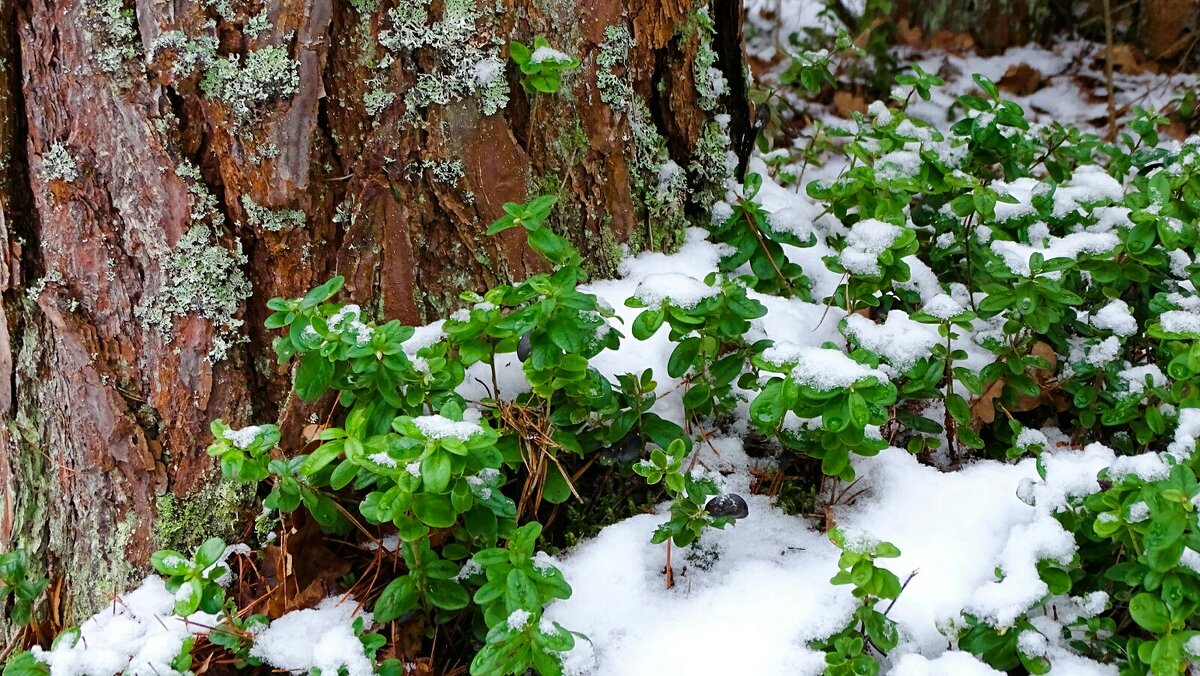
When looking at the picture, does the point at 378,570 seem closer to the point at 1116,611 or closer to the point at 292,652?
the point at 292,652

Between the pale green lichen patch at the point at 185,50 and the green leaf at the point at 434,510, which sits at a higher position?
the pale green lichen patch at the point at 185,50

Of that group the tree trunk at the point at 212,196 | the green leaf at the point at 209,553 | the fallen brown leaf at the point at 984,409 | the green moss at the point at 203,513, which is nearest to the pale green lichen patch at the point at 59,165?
the tree trunk at the point at 212,196

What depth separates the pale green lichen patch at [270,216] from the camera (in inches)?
68.6

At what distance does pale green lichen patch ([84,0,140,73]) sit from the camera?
1623 millimetres

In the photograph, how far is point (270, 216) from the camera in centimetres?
175

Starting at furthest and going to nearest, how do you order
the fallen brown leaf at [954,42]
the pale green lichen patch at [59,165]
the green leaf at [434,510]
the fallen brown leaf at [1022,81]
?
the fallen brown leaf at [954,42]
the fallen brown leaf at [1022,81]
the pale green lichen patch at [59,165]
the green leaf at [434,510]

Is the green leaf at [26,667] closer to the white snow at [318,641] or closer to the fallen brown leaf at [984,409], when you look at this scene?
the white snow at [318,641]

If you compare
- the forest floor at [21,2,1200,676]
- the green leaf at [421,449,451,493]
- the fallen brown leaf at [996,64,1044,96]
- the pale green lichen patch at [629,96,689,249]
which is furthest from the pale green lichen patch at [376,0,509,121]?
the fallen brown leaf at [996,64,1044,96]

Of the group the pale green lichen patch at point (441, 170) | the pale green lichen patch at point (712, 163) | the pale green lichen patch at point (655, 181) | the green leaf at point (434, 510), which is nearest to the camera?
the green leaf at point (434, 510)

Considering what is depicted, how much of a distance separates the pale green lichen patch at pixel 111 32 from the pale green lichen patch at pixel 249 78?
0.15 metres

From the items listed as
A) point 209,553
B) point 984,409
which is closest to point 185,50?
point 209,553

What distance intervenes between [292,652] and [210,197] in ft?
2.97

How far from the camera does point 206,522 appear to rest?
1866mm

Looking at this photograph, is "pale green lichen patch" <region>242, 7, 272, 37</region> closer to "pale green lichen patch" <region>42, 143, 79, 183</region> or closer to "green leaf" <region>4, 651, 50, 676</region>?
"pale green lichen patch" <region>42, 143, 79, 183</region>
